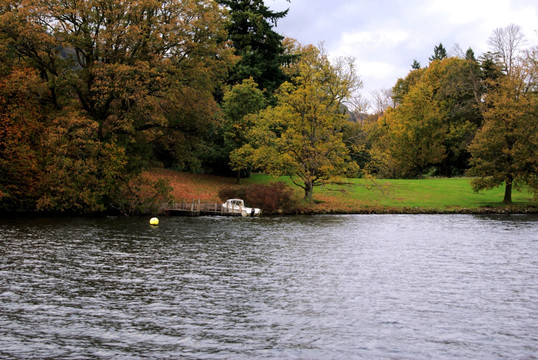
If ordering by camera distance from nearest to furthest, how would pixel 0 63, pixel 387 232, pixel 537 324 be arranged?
pixel 537 324 < pixel 387 232 < pixel 0 63

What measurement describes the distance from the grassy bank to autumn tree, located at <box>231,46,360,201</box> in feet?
10.6

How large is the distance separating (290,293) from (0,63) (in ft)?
117

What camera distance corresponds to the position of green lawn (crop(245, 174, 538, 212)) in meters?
55.8

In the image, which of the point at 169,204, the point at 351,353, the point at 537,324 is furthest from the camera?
the point at 169,204

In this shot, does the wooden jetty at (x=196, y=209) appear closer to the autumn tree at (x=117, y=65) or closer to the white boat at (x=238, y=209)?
the white boat at (x=238, y=209)

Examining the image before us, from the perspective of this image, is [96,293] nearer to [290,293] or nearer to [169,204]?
[290,293]

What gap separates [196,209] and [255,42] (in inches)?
1363

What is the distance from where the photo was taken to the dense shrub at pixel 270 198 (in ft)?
170

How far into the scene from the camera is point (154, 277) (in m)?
20.1

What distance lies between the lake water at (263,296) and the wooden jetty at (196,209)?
48.9 ft

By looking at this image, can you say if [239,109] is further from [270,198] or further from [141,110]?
[141,110]

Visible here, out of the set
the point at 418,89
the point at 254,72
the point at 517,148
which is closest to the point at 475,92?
the point at 418,89

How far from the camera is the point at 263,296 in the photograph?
56.7 ft

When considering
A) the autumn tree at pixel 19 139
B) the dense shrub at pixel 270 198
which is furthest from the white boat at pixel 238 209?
the autumn tree at pixel 19 139
